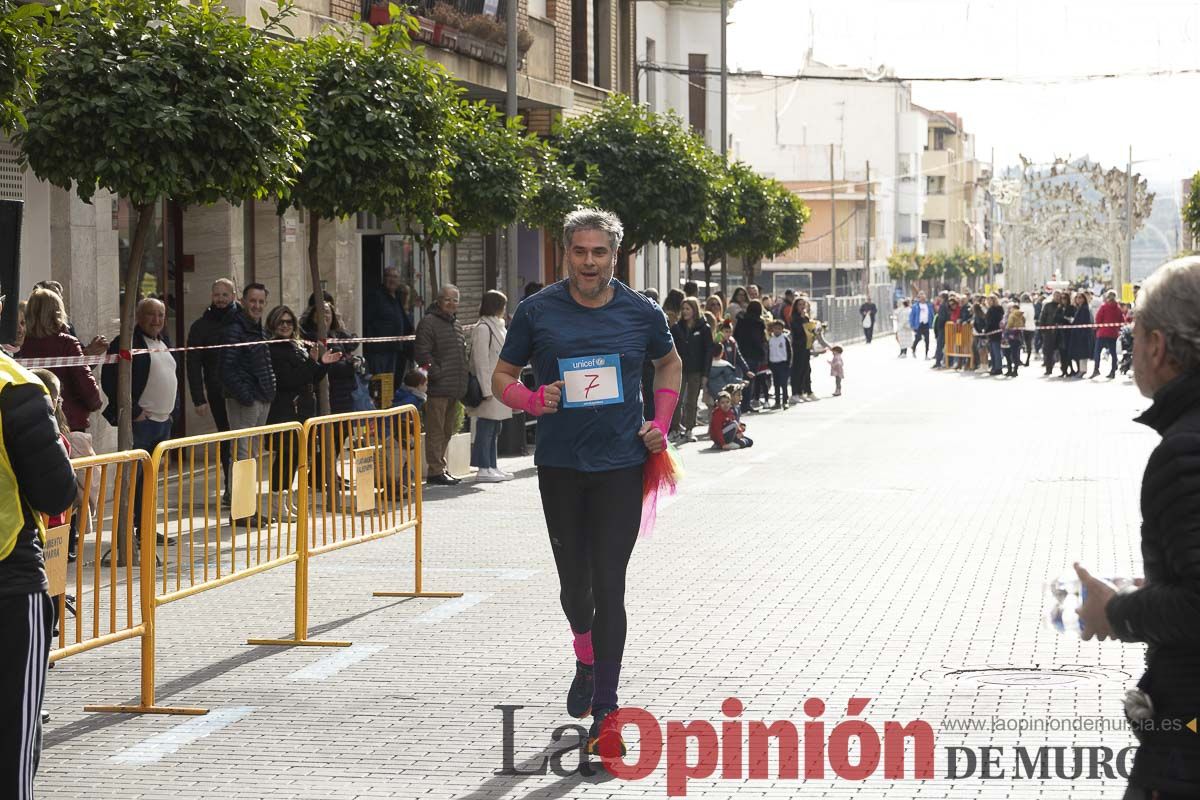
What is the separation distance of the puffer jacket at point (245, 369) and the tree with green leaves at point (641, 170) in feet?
44.2

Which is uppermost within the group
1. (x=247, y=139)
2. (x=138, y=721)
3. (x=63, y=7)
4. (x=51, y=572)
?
(x=63, y=7)

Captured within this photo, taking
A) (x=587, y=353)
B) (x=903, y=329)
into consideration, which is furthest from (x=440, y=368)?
(x=903, y=329)

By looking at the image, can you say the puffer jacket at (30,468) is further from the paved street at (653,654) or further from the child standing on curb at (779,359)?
the child standing on curb at (779,359)

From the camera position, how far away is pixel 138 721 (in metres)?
7.38

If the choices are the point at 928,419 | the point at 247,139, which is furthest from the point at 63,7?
the point at 928,419

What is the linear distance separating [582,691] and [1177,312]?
394 centimetres

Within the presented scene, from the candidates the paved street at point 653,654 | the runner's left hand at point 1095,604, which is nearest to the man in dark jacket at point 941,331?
the paved street at point 653,654

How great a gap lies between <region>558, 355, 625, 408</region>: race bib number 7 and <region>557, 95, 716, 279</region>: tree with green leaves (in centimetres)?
2091

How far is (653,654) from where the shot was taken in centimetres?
856

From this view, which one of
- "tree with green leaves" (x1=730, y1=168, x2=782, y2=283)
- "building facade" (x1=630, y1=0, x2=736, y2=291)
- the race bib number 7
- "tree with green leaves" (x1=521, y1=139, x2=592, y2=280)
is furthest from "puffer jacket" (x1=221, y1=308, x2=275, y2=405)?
"tree with green leaves" (x1=730, y1=168, x2=782, y2=283)

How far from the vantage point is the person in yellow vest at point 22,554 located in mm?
4355

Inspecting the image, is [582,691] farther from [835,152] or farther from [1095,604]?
[835,152]

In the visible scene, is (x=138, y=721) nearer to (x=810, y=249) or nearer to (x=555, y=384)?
(x=555, y=384)

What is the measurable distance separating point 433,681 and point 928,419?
19028mm
